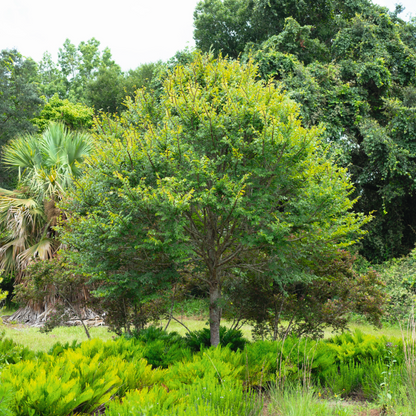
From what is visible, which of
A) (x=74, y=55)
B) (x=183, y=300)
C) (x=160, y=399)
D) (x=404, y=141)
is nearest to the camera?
(x=160, y=399)

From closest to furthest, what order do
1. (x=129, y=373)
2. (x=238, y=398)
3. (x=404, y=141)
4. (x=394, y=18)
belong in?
(x=238, y=398)
(x=129, y=373)
(x=404, y=141)
(x=394, y=18)

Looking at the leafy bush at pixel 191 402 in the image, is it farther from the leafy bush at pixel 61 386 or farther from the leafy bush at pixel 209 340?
the leafy bush at pixel 209 340

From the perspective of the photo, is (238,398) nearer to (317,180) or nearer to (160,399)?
(160,399)

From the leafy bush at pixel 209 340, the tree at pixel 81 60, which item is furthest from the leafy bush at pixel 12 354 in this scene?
the tree at pixel 81 60

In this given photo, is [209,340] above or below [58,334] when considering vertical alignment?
above

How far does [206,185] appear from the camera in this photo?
5.58m

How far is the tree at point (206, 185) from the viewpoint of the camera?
5.33m

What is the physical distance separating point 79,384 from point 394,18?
2200 centimetres

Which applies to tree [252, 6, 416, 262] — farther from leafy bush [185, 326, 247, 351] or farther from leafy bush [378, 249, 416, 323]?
leafy bush [185, 326, 247, 351]

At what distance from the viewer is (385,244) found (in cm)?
1748

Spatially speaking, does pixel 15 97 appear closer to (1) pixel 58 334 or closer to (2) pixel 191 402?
(1) pixel 58 334

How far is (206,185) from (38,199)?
8.46 meters

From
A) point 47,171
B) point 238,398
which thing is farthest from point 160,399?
point 47,171

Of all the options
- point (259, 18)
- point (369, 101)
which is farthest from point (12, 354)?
point (259, 18)
